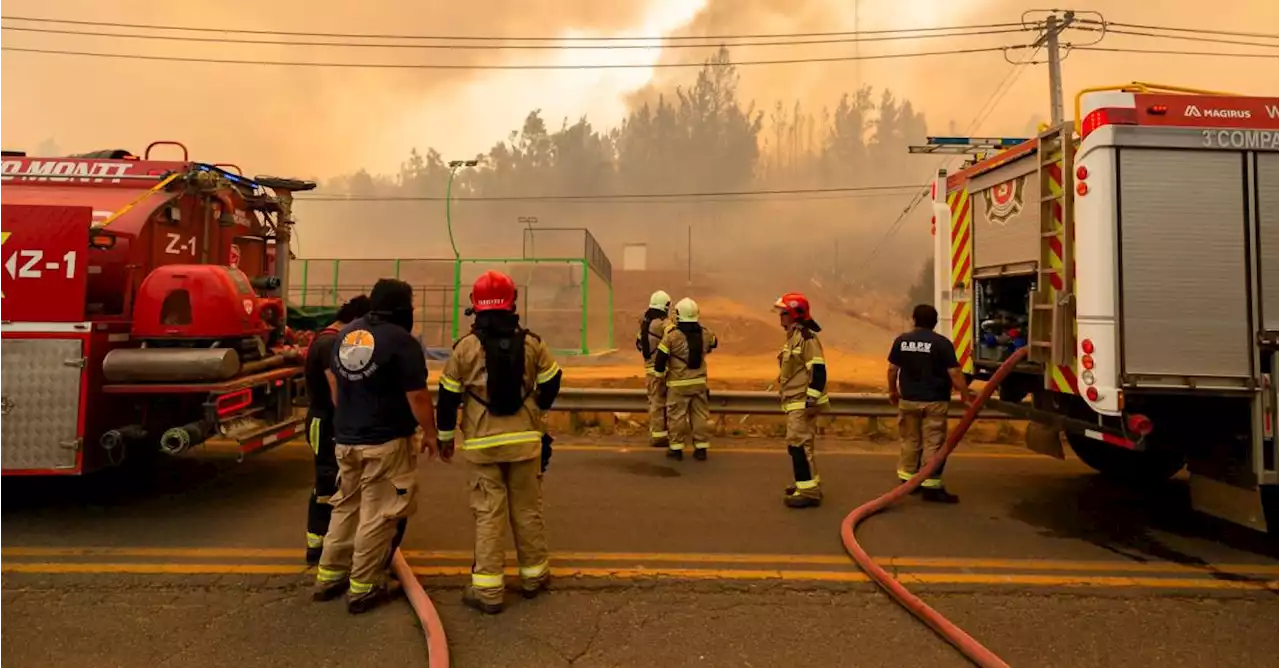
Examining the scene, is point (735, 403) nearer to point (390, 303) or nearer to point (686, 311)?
point (686, 311)

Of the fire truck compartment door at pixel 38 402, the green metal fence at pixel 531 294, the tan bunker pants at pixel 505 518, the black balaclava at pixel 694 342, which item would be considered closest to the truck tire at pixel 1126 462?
the black balaclava at pixel 694 342

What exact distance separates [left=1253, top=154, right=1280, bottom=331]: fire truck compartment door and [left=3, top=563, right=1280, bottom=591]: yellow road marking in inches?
61.9

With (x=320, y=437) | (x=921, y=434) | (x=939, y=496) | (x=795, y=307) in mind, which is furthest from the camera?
(x=921, y=434)

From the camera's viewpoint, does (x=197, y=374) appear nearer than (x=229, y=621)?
No

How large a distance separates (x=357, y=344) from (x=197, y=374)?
6.20 ft

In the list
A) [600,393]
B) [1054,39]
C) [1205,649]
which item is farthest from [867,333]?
[1205,649]

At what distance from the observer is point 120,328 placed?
4.81 meters

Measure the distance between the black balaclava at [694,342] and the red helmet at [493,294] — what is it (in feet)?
12.7

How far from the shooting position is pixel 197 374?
15.1 feet

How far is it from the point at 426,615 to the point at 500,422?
96 cm

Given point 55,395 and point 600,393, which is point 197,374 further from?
point 600,393

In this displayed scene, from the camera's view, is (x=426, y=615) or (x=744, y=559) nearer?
(x=426, y=615)

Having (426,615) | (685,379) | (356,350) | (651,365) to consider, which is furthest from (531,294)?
(426,615)

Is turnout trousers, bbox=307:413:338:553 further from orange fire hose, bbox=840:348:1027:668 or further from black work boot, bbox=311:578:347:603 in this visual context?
orange fire hose, bbox=840:348:1027:668
